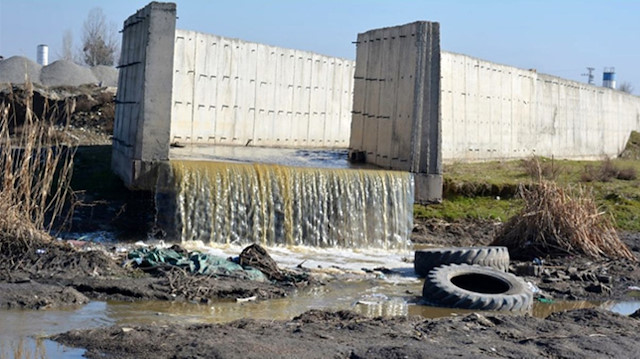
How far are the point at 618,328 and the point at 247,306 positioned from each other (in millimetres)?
3596

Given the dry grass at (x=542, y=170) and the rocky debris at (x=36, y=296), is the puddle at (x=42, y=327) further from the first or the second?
the dry grass at (x=542, y=170)

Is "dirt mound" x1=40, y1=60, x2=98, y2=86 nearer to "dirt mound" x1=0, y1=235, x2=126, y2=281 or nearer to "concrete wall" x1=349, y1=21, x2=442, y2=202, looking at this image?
"concrete wall" x1=349, y1=21, x2=442, y2=202

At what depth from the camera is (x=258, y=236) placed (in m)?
14.4

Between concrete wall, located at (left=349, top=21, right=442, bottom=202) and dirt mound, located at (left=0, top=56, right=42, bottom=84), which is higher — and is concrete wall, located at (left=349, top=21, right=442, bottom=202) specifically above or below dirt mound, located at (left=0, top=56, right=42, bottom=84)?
below

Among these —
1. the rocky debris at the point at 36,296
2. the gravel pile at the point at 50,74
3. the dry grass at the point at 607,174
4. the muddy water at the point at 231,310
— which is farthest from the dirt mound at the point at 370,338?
the gravel pile at the point at 50,74

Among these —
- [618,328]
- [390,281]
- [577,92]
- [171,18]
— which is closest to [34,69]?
[577,92]

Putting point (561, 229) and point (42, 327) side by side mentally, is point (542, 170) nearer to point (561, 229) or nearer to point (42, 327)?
point (561, 229)

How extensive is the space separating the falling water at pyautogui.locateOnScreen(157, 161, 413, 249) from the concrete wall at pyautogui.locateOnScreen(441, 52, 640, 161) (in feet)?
18.3

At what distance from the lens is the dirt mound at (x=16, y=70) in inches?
1443

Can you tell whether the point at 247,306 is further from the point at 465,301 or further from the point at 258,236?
the point at 258,236

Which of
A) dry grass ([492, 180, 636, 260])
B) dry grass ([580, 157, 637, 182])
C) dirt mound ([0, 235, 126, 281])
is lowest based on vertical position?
dirt mound ([0, 235, 126, 281])

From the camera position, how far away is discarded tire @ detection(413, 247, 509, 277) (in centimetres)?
1252

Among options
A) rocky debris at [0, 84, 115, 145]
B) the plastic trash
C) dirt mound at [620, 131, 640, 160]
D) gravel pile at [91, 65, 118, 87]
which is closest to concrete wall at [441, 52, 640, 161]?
dirt mound at [620, 131, 640, 160]

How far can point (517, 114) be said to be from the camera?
24.3 m
